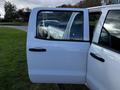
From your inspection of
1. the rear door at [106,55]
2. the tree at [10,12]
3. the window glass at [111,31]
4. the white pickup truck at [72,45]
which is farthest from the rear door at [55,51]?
the tree at [10,12]

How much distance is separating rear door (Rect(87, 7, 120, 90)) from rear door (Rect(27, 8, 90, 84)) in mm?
231

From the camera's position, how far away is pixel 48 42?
18.2 ft

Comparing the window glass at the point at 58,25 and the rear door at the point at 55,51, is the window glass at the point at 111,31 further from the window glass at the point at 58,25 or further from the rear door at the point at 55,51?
the window glass at the point at 58,25

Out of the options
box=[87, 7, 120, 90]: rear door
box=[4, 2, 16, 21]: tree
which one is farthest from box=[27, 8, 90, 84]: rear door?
box=[4, 2, 16, 21]: tree

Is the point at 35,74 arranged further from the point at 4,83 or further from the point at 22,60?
the point at 22,60

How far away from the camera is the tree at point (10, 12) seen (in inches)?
3346

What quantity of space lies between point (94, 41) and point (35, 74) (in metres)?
1.07

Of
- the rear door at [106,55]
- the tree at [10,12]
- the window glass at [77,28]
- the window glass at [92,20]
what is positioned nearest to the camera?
the rear door at [106,55]

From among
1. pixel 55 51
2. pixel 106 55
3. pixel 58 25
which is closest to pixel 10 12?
pixel 58 25

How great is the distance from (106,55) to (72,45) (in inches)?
42.4

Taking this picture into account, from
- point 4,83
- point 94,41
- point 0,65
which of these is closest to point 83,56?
point 94,41

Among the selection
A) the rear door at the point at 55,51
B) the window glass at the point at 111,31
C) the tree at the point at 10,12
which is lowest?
the tree at the point at 10,12

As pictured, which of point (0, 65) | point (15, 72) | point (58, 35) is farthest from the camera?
point (0, 65)

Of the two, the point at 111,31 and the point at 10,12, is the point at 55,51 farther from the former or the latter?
the point at 10,12
